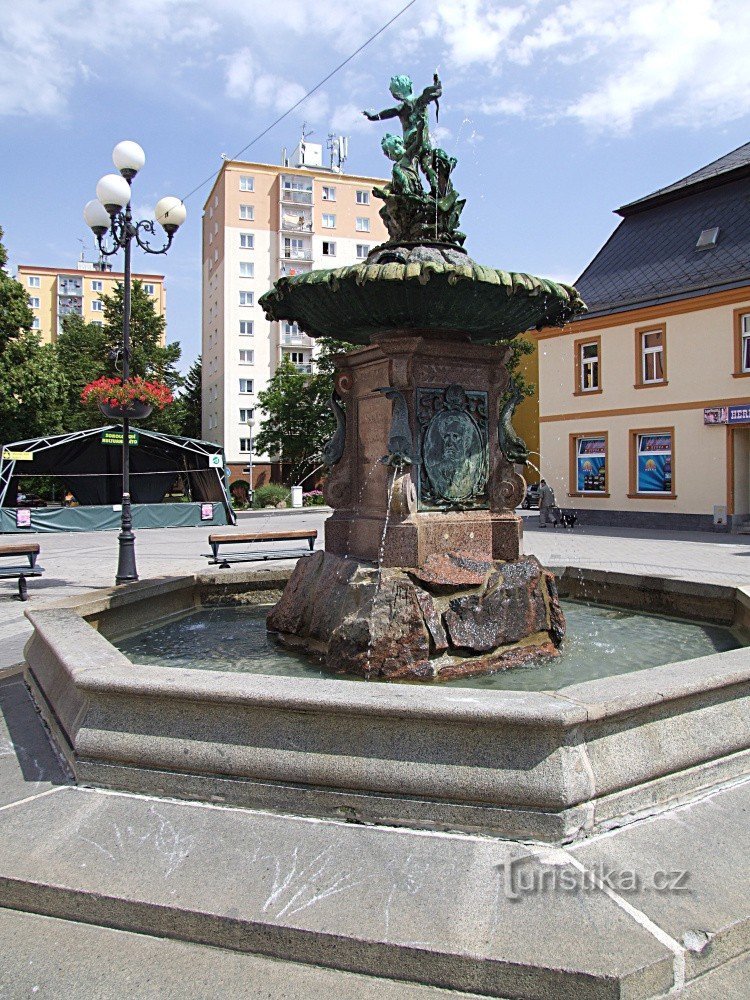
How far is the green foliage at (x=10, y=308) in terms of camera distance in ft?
109

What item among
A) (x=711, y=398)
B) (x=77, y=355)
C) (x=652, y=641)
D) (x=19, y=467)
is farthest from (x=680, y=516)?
(x=77, y=355)

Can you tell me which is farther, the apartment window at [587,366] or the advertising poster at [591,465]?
the apartment window at [587,366]

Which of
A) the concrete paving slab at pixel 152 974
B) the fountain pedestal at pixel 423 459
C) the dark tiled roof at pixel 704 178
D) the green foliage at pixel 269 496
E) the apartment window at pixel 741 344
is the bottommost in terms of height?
the concrete paving slab at pixel 152 974

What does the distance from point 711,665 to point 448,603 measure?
2.04 metres

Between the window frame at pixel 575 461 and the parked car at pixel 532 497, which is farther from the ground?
the window frame at pixel 575 461

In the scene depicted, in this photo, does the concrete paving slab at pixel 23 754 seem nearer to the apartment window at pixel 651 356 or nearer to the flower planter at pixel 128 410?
the flower planter at pixel 128 410

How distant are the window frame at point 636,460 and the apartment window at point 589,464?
1.04 m

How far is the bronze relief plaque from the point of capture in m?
6.08

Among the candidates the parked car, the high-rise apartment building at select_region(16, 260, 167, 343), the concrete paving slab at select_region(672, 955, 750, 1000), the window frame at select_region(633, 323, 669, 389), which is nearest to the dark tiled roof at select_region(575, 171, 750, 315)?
the window frame at select_region(633, 323, 669, 389)

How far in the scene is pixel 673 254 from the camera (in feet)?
79.3

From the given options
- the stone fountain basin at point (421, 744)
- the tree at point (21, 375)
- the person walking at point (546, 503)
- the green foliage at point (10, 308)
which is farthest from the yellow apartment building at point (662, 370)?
the green foliage at point (10, 308)

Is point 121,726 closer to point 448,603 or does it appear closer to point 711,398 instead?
point 448,603

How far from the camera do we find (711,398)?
22.6 meters

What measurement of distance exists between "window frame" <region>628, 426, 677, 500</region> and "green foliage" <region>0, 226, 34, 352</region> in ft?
87.2
